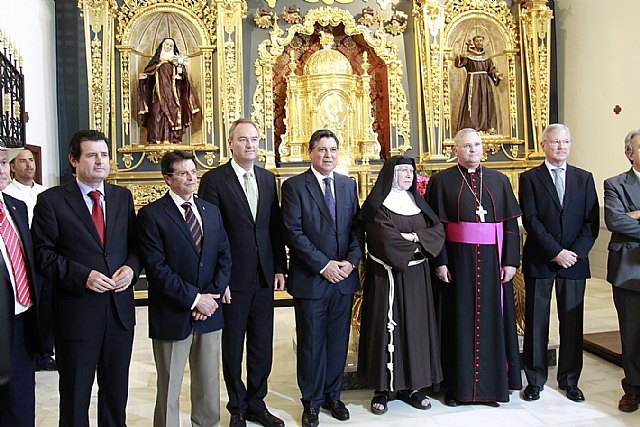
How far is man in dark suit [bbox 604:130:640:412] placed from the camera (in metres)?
3.58

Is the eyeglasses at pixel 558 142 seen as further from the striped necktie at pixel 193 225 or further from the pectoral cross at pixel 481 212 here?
the striped necktie at pixel 193 225

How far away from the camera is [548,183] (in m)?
3.79

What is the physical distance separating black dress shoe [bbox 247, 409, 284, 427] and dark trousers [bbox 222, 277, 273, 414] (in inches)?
1.0

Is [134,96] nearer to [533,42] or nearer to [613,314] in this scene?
[533,42]

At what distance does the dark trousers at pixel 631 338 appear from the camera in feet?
11.9

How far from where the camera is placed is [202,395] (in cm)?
309

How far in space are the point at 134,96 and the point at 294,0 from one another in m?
2.40

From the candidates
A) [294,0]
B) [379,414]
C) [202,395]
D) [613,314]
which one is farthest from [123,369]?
[294,0]

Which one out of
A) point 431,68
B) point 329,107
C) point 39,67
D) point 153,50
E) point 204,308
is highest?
point 153,50

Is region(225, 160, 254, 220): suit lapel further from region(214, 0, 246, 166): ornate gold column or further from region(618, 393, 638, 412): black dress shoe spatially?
region(214, 0, 246, 166): ornate gold column

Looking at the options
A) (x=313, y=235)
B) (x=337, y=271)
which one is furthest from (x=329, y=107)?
(x=337, y=271)

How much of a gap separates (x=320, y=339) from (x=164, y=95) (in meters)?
4.90

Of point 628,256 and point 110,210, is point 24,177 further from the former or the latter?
point 628,256

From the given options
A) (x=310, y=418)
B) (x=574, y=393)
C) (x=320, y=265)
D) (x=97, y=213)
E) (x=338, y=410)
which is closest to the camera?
(x=97, y=213)
